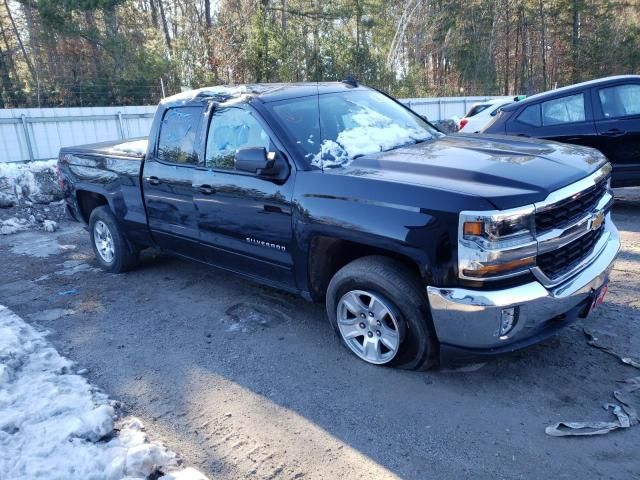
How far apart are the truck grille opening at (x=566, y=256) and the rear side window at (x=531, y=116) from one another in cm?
424

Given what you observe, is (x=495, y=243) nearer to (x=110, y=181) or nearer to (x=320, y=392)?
(x=320, y=392)

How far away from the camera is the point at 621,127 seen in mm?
6672

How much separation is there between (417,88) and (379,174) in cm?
2620

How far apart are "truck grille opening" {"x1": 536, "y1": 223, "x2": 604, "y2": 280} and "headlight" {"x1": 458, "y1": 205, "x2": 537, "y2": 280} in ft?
0.56

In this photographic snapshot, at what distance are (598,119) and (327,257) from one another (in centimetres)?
500

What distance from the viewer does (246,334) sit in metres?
4.31

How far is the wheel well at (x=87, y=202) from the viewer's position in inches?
245

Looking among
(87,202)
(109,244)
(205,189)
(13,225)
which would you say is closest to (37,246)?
(13,225)

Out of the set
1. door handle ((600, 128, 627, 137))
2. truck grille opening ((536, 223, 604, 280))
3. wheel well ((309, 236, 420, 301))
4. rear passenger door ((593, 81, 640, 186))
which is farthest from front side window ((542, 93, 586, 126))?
wheel well ((309, 236, 420, 301))

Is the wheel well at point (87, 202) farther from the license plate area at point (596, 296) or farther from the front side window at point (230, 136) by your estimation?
the license plate area at point (596, 296)

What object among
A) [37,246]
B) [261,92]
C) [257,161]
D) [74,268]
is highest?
[261,92]

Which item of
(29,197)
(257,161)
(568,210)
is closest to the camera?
(568,210)

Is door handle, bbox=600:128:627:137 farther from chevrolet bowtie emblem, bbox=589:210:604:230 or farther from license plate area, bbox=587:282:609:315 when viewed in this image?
license plate area, bbox=587:282:609:315

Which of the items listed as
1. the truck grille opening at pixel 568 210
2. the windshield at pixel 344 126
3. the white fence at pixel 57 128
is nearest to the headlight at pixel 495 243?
the truck grille opening at pixel 568 210
